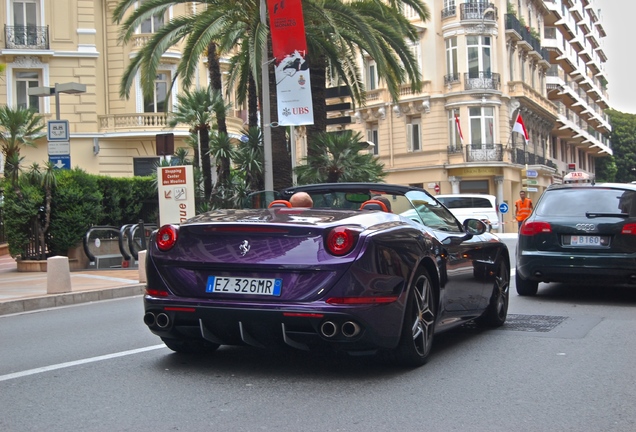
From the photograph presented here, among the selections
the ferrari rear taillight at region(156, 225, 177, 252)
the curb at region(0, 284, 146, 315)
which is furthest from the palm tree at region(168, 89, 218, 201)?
the ferrari rear taillight at region(156, 225, 177, 252)

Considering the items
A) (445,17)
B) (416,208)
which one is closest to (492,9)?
(445,17)

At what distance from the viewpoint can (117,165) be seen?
127 ft

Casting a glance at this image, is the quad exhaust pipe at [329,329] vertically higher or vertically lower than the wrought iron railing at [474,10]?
lower

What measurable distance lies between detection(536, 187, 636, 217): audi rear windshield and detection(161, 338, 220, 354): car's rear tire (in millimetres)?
6337

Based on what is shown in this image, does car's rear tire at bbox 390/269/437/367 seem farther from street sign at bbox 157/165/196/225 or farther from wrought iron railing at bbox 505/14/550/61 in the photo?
wrought iron railing at bbox 505/14/550/61

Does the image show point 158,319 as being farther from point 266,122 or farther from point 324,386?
point 266,122

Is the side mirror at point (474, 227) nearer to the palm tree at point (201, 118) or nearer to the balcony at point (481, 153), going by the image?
the palm tree at point (201, 118)

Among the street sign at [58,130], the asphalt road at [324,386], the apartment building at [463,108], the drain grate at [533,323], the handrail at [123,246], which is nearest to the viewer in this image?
the asphalt road at [324,386]

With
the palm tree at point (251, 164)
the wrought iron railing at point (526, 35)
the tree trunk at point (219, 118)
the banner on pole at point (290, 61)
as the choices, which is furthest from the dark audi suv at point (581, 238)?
the wrought iron railing at point (526, 35)

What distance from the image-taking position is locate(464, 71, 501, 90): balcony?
169ft

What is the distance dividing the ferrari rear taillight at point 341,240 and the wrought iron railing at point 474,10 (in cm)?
4795

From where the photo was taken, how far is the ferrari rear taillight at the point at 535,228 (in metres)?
11.6

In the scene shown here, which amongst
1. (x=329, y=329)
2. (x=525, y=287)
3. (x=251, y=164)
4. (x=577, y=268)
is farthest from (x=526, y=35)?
(x=329, y=329)

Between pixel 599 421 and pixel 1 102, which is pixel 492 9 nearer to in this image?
pixel 1 102
